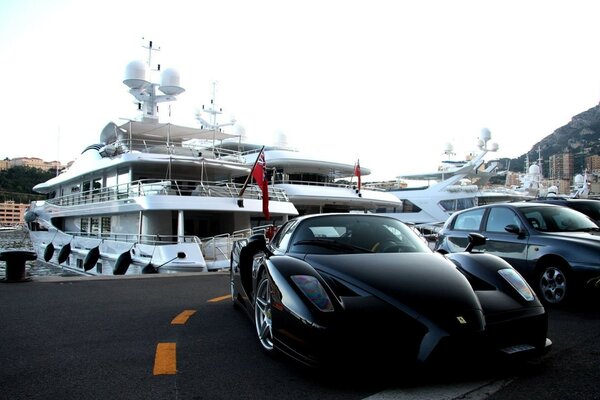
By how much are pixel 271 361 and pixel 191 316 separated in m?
2.05

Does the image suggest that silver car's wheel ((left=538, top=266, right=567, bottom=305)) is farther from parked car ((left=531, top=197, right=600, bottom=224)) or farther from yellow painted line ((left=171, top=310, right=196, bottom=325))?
yellow painted line ((left=171, top=310, right=196, bottom=325))

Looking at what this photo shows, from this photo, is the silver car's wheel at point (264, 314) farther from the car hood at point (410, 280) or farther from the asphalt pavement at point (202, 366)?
the car hood at point (410, 280)

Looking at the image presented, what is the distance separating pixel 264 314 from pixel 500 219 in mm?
4607

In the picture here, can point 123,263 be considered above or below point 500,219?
below

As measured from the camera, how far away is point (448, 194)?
3856 cm

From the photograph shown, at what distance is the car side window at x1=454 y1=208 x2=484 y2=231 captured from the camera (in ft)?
23.8

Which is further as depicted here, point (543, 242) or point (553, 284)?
point (543, 242)

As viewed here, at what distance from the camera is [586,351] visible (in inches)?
142

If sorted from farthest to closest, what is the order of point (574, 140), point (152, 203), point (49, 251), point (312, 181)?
point (574, 140)
point (312, 181)
point (49, 251)
point (152, 203)

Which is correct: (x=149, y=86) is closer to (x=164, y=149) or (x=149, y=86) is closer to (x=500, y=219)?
(x=164, y=149)

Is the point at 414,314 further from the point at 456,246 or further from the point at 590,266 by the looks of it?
the point at 456,246

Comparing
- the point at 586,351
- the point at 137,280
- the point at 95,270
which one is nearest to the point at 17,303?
the point at 137,280

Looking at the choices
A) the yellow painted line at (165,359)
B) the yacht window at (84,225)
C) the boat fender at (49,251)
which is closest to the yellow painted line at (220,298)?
the yellow painted line at (165,359)

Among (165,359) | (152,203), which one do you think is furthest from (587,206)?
(152,203)
